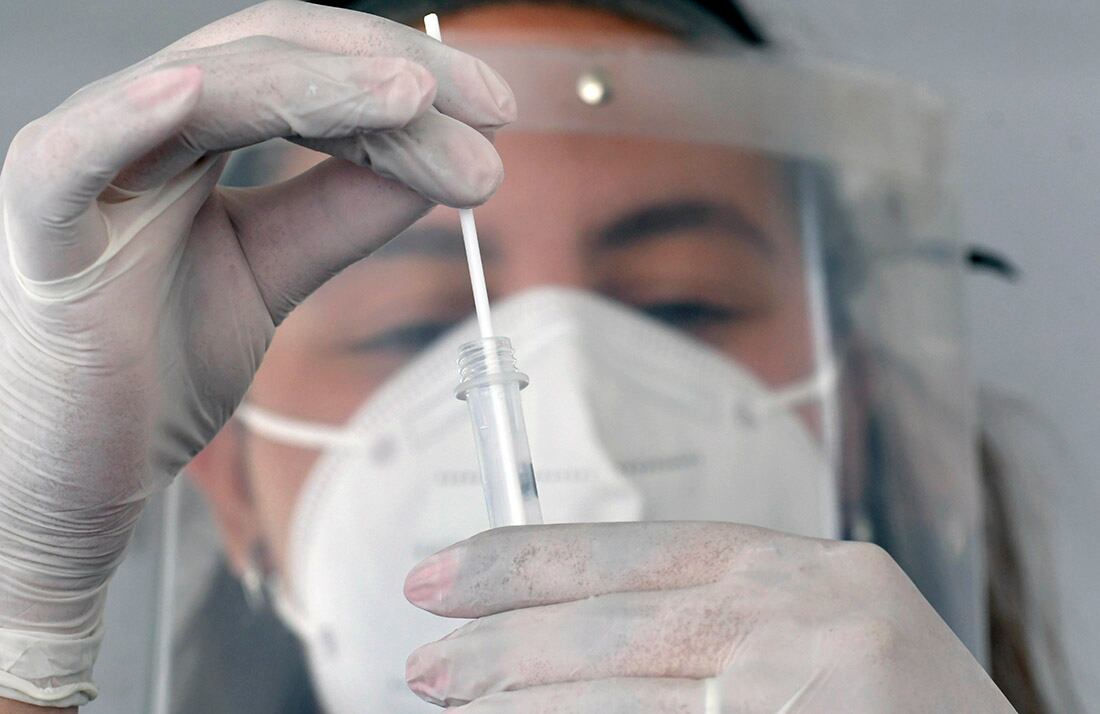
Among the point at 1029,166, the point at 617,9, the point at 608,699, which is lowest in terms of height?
the point at 608,699

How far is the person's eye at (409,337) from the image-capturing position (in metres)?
1.31

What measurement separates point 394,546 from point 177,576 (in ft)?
1.02

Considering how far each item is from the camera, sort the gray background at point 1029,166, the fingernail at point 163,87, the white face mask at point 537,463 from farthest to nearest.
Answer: the gray background at point 1029,166 < the white face mask at point 537,463 < the fingernail at point 163,87

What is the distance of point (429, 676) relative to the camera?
63cm

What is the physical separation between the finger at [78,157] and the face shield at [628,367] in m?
0.65

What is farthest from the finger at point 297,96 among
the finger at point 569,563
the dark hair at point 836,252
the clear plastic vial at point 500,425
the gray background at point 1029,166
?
the gray background at point 1029,166

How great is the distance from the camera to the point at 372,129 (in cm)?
64

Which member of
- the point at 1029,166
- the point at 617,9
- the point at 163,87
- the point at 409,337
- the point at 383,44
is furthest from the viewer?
the point at 1029,166

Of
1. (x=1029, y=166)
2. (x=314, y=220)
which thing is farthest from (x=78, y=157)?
(x=1029, y=166)

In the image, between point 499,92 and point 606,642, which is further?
point 499,92

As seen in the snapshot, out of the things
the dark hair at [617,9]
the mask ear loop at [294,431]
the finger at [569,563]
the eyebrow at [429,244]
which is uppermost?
the dark hair at [617,9]

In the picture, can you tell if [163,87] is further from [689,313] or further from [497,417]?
[689,313]

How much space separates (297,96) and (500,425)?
0.69ft

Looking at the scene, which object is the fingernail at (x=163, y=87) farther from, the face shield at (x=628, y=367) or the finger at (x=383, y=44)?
the face shield at (x=628, y=367)
